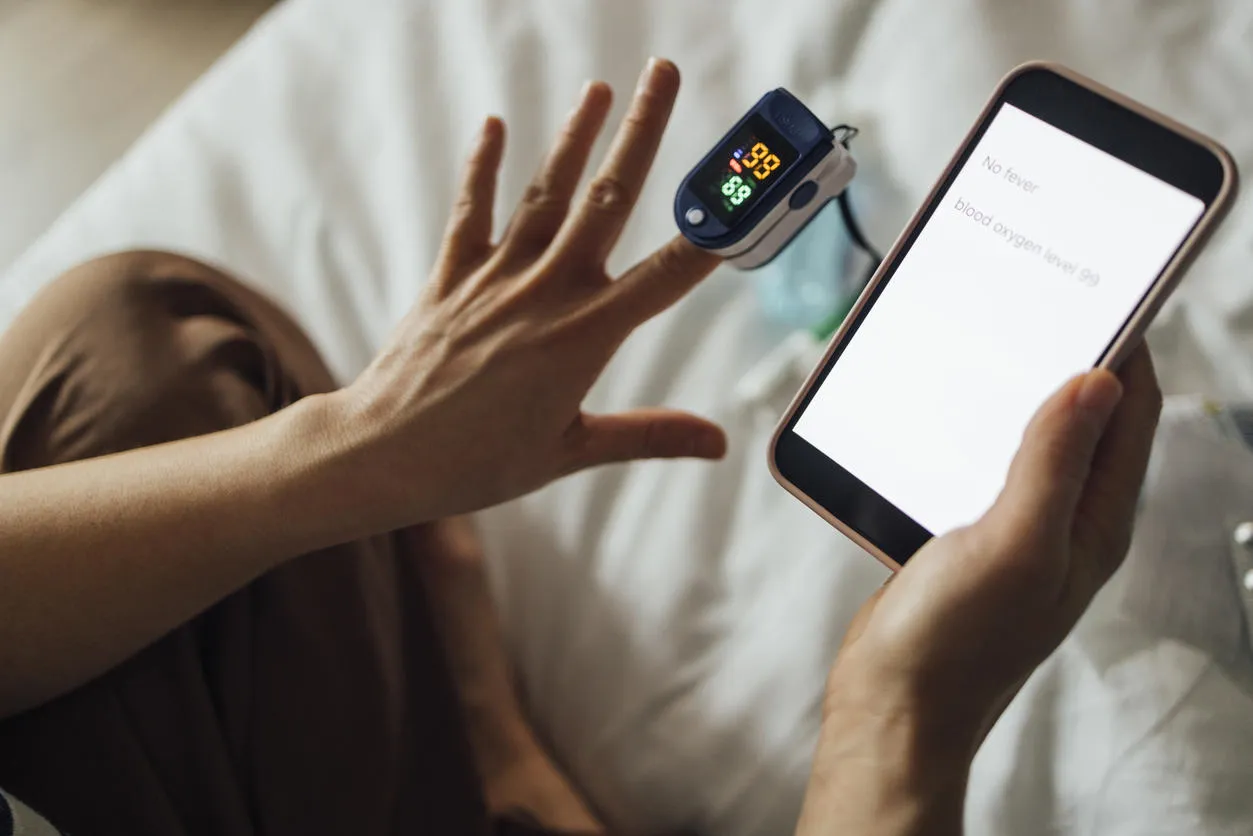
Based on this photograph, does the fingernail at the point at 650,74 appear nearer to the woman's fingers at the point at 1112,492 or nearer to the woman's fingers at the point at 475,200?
the woman's fingers at the point at 475,200

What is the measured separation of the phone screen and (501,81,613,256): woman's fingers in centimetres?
21

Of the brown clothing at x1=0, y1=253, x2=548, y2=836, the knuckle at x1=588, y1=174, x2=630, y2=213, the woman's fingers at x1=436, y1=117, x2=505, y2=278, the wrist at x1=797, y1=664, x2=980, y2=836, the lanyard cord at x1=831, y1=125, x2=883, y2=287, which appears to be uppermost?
the lanyard cord at x1=831, y1=125, x2=883, y2=287

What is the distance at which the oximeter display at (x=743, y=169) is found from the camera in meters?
0.56

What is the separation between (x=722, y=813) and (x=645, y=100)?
510 mm

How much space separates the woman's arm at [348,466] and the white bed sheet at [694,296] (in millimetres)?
205

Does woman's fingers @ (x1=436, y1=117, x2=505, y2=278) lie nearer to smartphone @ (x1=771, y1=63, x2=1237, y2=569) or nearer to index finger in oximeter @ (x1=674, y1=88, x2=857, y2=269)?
index finger in oximeter @ (x1=674, y1=88, x2=857, y2=269)

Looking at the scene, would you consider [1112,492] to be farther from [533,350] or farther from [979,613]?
[533,350]

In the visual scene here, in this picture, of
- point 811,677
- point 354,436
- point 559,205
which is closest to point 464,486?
point 354,436

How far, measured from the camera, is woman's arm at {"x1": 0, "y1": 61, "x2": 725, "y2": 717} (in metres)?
0.57

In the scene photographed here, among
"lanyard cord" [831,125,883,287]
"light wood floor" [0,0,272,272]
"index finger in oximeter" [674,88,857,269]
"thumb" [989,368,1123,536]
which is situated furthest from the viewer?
"light wood floor" [0,0,272,272]

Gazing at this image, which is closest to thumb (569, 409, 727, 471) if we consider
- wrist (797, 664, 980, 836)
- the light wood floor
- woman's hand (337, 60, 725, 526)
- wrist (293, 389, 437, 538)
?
woman's hand (337, 60, 725, 526)

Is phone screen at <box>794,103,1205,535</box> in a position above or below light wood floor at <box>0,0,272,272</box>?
above

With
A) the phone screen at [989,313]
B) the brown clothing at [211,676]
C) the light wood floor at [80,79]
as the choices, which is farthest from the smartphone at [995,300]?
the light wood floor at [80,79]

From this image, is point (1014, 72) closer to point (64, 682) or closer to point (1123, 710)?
point (1123, 710)
